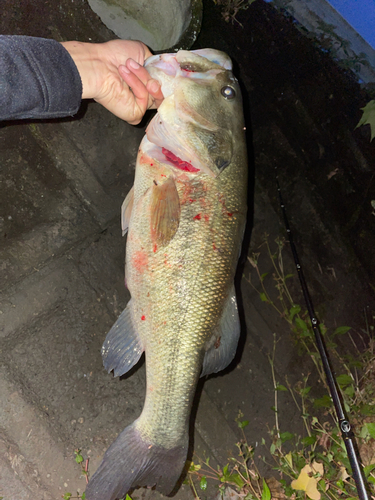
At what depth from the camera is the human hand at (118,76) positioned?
210cm

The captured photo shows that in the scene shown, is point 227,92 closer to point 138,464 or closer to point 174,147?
point 174,147

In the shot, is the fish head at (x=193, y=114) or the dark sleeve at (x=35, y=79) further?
the fish head at (x=193, y=114)

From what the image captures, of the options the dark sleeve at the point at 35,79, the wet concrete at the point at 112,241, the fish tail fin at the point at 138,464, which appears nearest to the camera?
the dark sleeve at the point at 35,79

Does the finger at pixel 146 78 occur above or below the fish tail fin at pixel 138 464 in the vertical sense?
above

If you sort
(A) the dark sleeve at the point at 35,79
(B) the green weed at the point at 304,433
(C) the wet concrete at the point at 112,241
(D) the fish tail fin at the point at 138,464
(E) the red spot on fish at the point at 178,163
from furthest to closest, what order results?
1. (B) the green weed at the point at 304,433
2. (C) the wet concrete at the point at 112,241
3. (E) the red spot on fish at the point at 178,163
4. (D) the fish tail fin at the point at 138,464
5. (A) the dark sleeve at the point at 35,79

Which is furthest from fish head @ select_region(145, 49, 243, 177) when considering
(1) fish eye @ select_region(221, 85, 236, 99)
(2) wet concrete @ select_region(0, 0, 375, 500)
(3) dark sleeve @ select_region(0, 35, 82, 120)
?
(2) wet concrete @ select_region(0, 0, 375, 500)

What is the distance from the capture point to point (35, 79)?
1.71 meters

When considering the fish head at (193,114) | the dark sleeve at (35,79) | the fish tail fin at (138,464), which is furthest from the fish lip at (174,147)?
the fish tail fin at (138,464)

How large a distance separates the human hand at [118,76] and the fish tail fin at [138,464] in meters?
2.06

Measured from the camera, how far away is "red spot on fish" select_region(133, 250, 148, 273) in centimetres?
206

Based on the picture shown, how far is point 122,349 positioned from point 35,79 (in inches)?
61.5

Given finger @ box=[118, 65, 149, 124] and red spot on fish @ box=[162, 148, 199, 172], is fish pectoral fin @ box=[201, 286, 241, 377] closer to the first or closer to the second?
red spot on fish @ box=[162, 148, 199, 172]

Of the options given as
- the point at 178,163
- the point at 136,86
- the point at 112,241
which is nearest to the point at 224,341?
the point at 178,163

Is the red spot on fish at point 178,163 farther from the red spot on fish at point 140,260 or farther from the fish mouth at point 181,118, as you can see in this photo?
the red spot on fish at point 140,260
